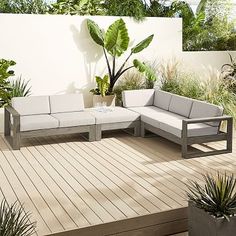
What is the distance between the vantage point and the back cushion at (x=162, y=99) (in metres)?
8.55

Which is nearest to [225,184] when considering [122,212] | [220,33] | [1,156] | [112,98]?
[122,212]

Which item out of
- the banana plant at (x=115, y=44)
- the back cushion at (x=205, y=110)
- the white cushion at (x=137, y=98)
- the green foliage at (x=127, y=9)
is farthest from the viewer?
the green foliage at (x=127, y=9)

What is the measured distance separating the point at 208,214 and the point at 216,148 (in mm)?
3515

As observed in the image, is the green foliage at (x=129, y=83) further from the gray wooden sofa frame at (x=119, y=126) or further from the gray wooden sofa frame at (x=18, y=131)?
the gray wooden sofa frame at (x=18, y=131)

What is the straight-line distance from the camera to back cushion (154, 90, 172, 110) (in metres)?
8.55

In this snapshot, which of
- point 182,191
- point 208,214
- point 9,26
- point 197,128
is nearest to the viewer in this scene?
point 208,214

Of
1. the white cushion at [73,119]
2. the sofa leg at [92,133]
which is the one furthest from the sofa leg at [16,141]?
the sofa leg at [92,133]

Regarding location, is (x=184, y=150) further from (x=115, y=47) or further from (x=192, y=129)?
(x=115, y=47)

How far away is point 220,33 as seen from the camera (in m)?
12.7

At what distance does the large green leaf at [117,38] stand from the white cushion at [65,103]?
2.15 metres

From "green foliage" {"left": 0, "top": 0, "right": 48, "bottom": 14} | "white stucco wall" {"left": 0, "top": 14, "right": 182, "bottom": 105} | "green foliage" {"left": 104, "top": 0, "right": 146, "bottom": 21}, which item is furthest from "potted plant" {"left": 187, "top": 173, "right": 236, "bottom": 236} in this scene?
"green foliage" {"left": 0, "top": 0, "right": 48, "bottom": 14}

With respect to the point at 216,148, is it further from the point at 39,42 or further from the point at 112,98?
the point at 39,42

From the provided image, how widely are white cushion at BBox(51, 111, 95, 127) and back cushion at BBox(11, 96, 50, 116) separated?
0.85 ft

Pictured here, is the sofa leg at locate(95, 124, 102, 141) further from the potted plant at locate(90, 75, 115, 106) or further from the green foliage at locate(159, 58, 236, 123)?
the green foliage at locate(159, 58, 236, 123)
